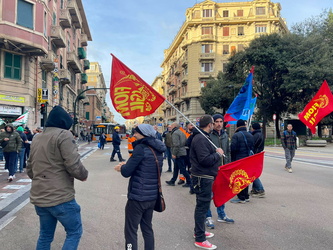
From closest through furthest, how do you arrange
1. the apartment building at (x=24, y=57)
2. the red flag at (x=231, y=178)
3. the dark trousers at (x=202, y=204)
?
the dark trousers at (x=202, y=204)
the red flag at (x=231, y=178)
the apartment building at (x=24, y=57)

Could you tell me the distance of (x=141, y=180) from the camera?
309 cm

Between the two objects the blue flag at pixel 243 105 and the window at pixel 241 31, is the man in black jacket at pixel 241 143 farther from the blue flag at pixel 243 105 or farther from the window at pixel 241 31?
the window at pixel 241 31

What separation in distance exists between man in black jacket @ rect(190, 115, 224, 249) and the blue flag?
106 inches

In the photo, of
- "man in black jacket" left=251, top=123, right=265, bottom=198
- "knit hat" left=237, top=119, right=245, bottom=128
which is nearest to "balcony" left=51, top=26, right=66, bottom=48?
"man in black jacket" left=251, top=123, right=265, bottom=198

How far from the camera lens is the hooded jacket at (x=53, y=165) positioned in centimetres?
278

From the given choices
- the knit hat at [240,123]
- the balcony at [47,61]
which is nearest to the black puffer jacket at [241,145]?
the knit hat at [240,123]

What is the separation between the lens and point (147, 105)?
5.09 metres

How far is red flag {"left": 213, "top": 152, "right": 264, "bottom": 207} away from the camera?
171 inches

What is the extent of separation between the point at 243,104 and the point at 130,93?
2800 millimetres

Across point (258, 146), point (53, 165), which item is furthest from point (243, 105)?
point (53, 165)

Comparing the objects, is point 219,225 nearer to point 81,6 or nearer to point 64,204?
point 64,204

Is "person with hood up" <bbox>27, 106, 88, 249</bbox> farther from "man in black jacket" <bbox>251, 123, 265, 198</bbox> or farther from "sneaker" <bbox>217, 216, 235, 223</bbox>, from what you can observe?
"man in black jacket" <bbox>251, 123, 265, 198</bbox>

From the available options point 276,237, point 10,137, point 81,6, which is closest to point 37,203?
point 276,237

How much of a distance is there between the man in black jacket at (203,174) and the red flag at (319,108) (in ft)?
17.2
